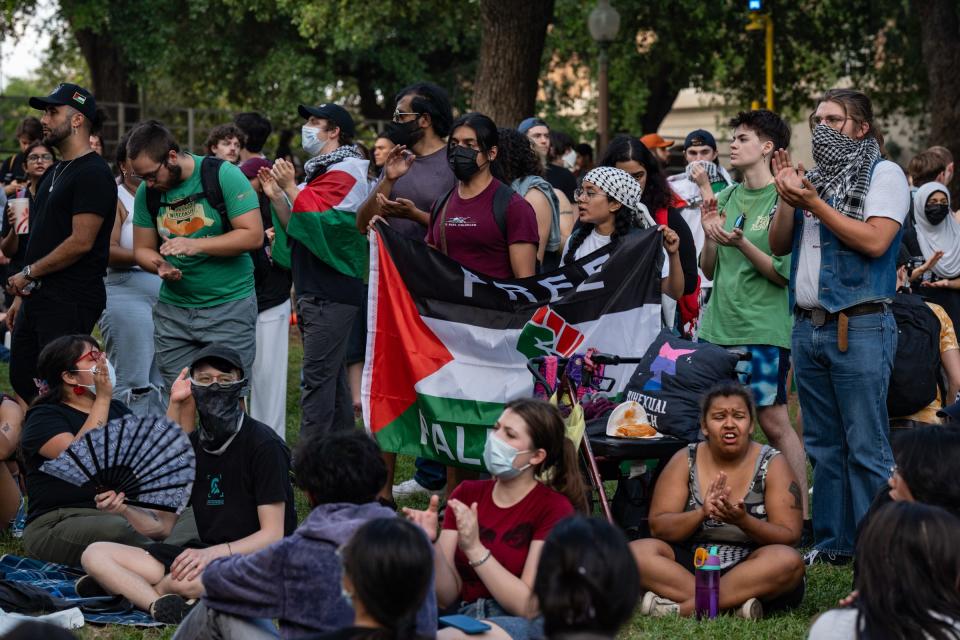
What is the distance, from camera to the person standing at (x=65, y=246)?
7957 millimetres

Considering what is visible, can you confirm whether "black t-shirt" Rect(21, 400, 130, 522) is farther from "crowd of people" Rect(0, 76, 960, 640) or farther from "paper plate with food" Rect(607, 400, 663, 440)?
"paper plate with food" Rect(607, 400, 663, 440)

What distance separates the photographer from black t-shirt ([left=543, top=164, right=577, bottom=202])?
10930mm

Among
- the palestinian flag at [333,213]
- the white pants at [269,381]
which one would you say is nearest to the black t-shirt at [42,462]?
the palestinian flag at [333,213]

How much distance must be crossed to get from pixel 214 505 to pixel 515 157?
312cm

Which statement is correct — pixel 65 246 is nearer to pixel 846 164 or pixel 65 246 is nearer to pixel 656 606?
pixel 656 606

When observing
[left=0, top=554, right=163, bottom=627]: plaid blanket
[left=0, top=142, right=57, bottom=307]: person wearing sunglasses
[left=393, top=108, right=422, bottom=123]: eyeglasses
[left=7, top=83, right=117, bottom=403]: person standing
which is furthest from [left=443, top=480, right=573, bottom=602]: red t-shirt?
[left=0, top=142, right=57, bottom=307]: person wearing sunglasses

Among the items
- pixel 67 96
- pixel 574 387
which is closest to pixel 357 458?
pixel 574 387

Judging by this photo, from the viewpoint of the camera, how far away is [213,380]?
638cm

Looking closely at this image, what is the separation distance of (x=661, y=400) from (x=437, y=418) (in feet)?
3.90

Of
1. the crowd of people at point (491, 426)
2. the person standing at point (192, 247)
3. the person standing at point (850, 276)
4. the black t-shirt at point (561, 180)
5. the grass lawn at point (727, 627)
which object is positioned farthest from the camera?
the black t-shirt at point (561, 180)

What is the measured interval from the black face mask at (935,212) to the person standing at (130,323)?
5.62 m

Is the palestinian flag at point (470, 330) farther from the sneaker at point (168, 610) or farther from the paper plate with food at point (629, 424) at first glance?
the sneaker at point (168, 610)

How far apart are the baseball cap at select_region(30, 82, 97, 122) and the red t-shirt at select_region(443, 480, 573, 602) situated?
3852mm

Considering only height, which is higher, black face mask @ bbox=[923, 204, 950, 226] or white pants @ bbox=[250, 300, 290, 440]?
black face mask @ bbox=[923, 204, 950, 226]
